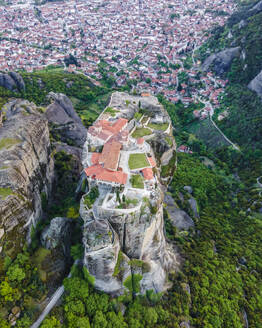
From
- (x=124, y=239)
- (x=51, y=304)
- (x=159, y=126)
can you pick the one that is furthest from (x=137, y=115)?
(x=51, y=304)

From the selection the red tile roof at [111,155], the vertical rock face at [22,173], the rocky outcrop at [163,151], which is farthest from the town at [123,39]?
the vertical rock face at [22,173]

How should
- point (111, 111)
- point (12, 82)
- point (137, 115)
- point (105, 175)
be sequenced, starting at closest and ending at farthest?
1. point (105, 175)
2. point (111, 111)
3. point (137, 115)
4. point (12, 82)

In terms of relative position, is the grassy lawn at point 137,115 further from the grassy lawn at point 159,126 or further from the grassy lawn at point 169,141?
the grassy lawn at point 169,141

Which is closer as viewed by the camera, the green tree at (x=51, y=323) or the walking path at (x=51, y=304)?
the green tree at (x=51, y=323)

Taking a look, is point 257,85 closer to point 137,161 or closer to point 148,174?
point 137,161

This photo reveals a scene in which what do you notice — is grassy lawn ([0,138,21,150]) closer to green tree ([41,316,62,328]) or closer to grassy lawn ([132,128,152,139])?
grassy lawn ([132,128,152,139])

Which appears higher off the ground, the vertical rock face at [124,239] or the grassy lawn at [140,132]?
the grassy lawn at [140,132]

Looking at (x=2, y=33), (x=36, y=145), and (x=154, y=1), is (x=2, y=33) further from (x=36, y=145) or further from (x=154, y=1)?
(x=36, y=145)
